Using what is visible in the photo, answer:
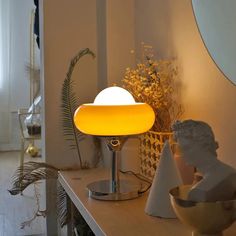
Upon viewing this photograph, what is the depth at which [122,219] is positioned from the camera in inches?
52.6

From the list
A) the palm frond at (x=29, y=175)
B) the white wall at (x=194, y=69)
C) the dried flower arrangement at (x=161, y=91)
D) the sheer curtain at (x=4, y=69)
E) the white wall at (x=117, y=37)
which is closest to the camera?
the white wall at (x=194, y=69)

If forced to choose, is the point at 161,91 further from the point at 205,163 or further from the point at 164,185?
the point at 205,163

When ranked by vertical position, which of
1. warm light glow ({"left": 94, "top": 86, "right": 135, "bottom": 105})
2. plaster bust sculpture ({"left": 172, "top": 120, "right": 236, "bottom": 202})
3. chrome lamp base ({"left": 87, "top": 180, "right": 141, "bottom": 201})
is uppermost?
warm light glow ({"left": 94, "top": 86, "right": 135, "bottom": 105})

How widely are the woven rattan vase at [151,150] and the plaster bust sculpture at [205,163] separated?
69cm

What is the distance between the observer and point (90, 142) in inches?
98.8

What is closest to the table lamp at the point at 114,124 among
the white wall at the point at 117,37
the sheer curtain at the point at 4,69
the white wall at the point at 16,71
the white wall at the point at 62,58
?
the white wall at the point at 117,37

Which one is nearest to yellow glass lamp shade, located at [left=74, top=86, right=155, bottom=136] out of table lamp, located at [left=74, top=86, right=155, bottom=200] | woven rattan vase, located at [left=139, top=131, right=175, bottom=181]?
table lamp, located at [left=74, top=86, right=155, bottom=200]

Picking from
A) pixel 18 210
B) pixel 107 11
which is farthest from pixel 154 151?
pixel 18 210

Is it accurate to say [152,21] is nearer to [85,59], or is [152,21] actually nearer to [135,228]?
[85,59]

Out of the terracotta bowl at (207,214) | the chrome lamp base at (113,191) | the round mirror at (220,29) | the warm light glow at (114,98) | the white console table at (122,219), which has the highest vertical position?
the round mirror at (220,29)

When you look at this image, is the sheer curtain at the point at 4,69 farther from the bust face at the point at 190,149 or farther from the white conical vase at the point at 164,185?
the bust face at the point at 190,149

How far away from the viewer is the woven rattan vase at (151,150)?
69.5 inches

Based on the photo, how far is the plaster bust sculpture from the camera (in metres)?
1.01

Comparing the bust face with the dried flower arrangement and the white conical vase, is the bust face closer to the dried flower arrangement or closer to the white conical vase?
the white conical vase
